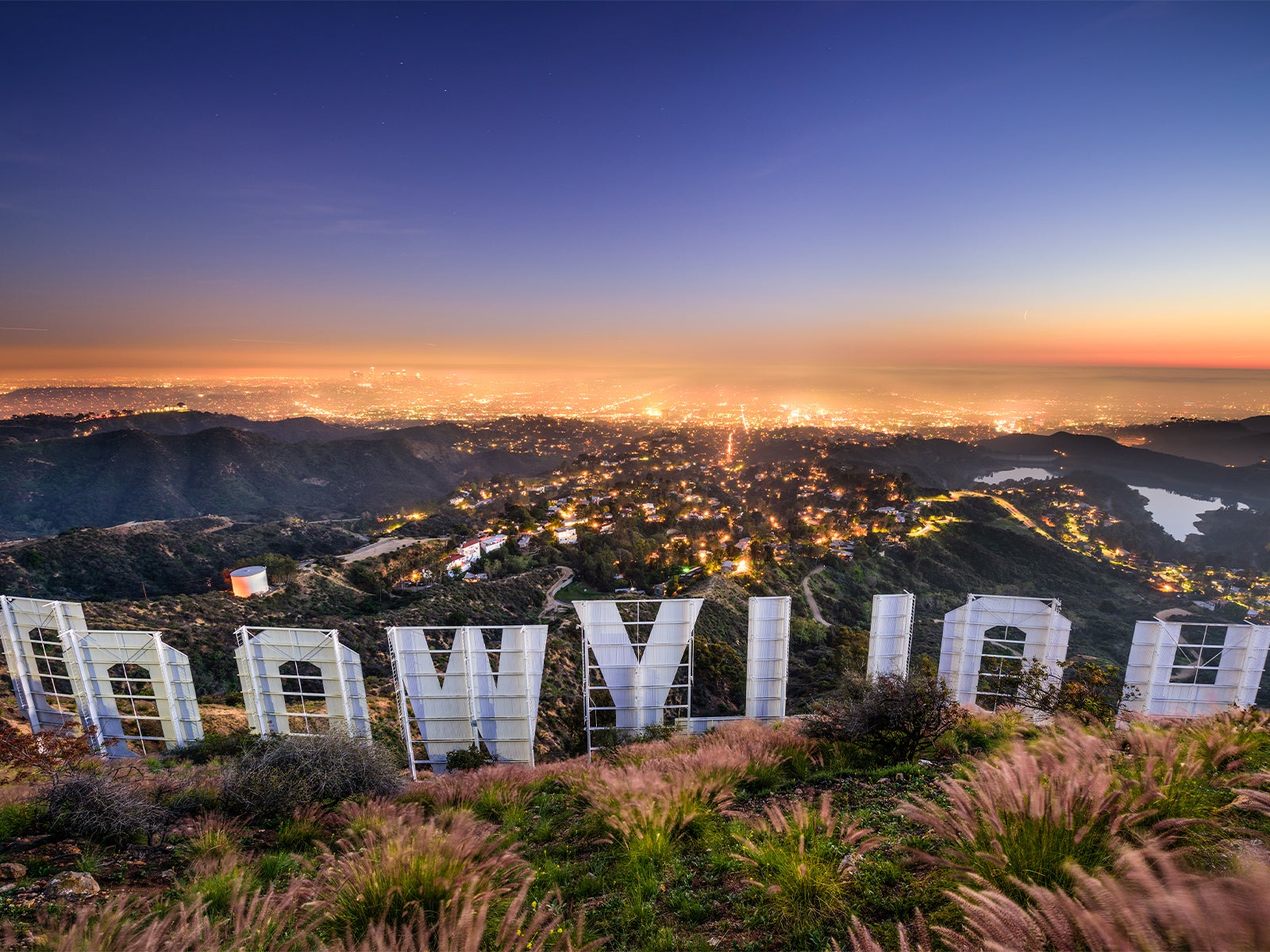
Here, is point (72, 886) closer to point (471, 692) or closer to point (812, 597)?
point (471, 692)

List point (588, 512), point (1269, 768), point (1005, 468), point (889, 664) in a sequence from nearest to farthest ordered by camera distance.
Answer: point (1269, 768)
point (889, 664)
point (588, 512)
point (1005, 468)

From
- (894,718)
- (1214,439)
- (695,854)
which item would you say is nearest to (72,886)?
(695,854)

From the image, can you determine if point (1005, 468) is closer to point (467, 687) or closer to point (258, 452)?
point (467, 687)

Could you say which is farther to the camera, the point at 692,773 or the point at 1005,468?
the point at 1005,468

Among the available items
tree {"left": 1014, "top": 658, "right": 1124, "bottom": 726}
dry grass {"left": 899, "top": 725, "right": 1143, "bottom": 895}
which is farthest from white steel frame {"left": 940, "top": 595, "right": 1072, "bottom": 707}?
dry grass {"left": 899, "top": 725, "right": 1143, "bottom": 895}

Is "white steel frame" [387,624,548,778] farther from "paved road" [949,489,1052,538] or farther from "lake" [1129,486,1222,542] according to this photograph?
"lake" [1129,486,1222,542]

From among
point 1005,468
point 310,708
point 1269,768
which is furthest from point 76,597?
point 1005,468
